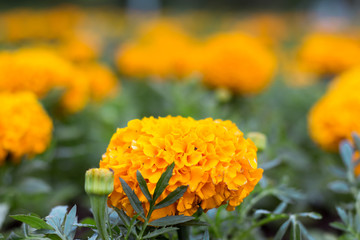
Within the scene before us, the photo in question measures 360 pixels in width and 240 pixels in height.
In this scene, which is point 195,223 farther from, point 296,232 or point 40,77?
point 40,77

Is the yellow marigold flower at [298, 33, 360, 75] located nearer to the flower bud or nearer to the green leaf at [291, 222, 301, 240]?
the green leaf at [291, 222, 301, 240]

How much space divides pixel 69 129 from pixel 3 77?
54 centimetres

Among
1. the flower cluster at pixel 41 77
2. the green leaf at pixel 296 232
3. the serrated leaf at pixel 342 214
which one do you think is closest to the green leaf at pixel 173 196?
the green leaf at pixel 296 232

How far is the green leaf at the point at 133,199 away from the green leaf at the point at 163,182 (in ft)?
0.10

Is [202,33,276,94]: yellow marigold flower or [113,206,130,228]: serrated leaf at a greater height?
[113,206,130,228]: serrated leaf

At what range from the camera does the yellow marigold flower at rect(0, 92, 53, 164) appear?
4.56 ft

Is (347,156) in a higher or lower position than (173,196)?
lower

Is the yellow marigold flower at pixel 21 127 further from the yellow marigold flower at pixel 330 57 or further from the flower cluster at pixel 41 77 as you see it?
the yellow marigold flower at pixel 330 57

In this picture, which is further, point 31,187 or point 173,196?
point 31,187

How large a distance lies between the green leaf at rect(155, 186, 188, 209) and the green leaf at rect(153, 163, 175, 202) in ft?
0.05

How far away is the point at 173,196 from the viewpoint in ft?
2.53

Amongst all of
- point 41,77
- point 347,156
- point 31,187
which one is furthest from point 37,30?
point 347,156

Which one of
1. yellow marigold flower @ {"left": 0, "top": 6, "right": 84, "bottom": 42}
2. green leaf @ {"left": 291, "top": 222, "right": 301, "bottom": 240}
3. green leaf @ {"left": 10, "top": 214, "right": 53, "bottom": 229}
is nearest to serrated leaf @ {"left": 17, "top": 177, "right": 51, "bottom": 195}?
green leaf @ {"left": 10, "top": 214, "right": 53, "bottom": 229}

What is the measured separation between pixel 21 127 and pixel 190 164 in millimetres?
826
